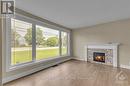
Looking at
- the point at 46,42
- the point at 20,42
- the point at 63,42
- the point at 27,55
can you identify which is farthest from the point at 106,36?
the point at 20,42

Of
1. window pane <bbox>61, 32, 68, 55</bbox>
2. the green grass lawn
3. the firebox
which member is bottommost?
the firebox

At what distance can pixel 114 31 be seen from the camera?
5129 millimetres

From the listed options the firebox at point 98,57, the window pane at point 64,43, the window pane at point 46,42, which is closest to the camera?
the window pane at point 46,42

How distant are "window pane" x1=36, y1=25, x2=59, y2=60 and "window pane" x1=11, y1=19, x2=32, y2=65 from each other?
46 cm

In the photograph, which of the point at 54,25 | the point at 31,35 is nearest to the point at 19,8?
the point at 31,35

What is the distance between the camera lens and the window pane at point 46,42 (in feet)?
14.4

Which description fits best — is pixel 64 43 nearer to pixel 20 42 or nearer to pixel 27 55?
pixel 27 55

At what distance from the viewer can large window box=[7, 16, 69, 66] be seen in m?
3.36

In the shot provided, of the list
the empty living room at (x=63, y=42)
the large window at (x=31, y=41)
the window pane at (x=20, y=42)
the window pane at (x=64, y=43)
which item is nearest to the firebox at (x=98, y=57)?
the empty living room at (x=63, y=42)

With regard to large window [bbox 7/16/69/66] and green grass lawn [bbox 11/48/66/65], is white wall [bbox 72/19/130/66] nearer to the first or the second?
large window [bbox 7/16/69/66]

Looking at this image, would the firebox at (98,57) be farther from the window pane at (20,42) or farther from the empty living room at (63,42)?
the window pane at (20,42)

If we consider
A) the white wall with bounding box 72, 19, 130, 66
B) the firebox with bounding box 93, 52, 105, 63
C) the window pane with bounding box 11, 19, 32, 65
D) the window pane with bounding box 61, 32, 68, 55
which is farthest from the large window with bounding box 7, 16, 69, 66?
the firebox with bounding box 93, 52, 105, 63

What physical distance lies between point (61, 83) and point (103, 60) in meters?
3.46

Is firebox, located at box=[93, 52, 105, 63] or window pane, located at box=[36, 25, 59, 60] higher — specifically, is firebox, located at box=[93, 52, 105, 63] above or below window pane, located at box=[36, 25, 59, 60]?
below
